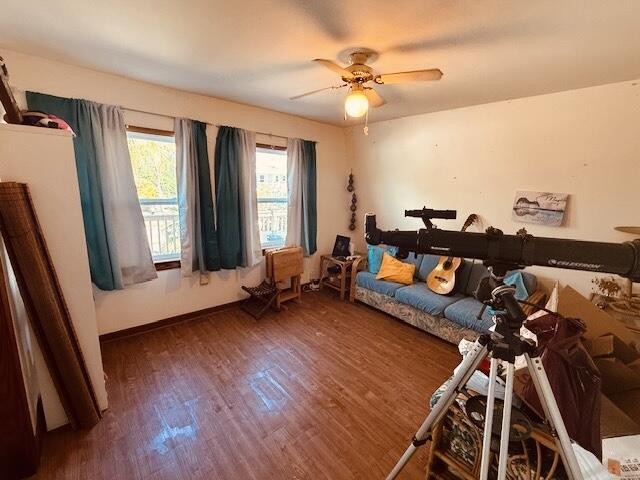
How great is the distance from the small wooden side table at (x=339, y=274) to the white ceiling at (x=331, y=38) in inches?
80.1

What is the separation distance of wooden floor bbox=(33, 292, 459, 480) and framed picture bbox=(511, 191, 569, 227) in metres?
1.45

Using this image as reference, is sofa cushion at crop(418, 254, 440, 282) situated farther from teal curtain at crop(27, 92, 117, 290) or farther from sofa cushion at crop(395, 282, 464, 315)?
teal curtain at crop(27, 92, 117, 290)

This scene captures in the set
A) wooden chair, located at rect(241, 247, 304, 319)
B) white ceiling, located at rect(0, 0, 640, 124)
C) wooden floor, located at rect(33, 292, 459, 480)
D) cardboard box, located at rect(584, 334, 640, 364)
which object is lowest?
wooden floor, located at rect(33, 292, 459, 480)

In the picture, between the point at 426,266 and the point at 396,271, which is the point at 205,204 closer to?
the point at 396,271

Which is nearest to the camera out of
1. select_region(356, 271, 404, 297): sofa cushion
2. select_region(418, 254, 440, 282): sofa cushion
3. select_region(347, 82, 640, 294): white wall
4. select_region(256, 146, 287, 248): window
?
select_region(347, 82, 640, 294): white wall

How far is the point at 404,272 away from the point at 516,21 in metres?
2.27

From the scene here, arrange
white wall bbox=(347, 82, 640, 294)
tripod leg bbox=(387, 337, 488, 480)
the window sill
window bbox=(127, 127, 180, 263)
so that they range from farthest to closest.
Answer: the window sill, window bbox=(127, 127, 180, 263), white wall bbox=(347, 82, 640, 294), tripod leg bbox=(387, 337, 488, 480)

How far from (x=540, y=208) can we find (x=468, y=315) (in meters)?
1.20

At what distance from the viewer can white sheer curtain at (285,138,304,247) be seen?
3381 mm

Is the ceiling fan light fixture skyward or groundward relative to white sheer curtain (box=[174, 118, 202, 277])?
skyward

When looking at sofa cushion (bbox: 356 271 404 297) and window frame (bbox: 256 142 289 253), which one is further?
window frame (bbox: 256 142 289 253)

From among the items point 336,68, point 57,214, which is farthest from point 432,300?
point 57,214

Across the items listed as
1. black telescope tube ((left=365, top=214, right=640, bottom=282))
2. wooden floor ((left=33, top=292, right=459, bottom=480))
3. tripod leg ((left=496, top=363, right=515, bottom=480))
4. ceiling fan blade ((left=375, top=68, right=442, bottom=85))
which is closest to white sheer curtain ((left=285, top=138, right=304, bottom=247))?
wooden floor ((left=33, top=292, right=459, bottom=480))

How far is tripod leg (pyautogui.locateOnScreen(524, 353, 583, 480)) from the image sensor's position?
28.4 inches
